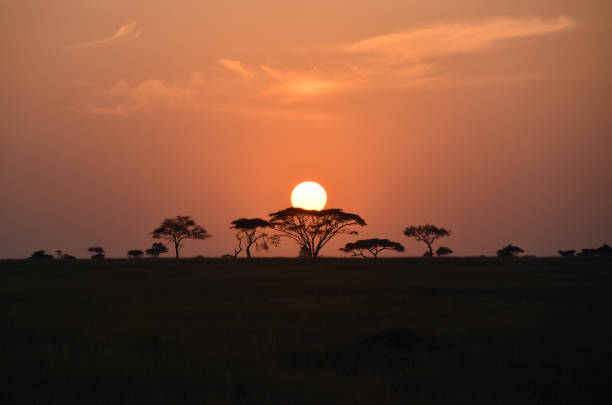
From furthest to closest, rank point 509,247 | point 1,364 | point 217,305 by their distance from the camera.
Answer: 1. point 509,247
2. point 217,305
3. point 1,364

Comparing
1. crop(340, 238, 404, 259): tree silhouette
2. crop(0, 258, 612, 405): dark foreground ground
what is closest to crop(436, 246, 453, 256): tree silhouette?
crop(340, 238, 404, 259): tree silhouette

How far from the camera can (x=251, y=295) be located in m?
29.4

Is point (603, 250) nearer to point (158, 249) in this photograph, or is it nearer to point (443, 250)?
point (443, 250)

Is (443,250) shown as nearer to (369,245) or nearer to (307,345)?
(369,245)

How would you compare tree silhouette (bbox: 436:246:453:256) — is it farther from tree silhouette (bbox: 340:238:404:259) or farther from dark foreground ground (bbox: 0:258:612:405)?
dark foreground ground (bbox: 0:258:612:405)

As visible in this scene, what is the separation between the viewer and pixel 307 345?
1529cm

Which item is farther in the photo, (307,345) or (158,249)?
(158,249)

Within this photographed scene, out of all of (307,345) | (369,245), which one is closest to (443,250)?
(369,245)

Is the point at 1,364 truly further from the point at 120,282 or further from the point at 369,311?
the point at 120,282

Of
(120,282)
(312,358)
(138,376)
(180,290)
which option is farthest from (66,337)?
(120,282)

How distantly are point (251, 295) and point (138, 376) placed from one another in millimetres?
17537

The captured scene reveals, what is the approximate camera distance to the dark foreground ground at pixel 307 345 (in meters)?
10.9

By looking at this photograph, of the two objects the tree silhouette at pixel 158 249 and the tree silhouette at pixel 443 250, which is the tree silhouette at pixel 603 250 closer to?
the tree silhouette at pixel 443 250

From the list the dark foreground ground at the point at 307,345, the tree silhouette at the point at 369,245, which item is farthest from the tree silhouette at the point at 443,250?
the dark foreground ground at the point at 307,345
